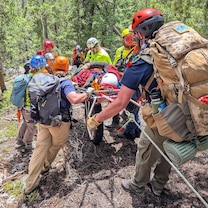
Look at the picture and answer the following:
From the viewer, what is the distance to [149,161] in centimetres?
324

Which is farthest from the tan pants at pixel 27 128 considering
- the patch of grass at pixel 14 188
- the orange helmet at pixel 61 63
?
the orange helmet at pixel 61 63

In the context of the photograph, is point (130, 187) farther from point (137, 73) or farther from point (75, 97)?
point (137, 73)

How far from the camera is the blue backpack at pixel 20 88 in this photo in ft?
15.7

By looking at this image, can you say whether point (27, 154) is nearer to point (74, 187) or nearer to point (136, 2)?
point (74, 187)

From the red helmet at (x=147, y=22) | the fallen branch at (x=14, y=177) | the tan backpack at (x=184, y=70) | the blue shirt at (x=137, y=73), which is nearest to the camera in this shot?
the tan backpack at (x=184, y=70)

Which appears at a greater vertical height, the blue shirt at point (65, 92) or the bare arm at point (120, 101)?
the bare arm at point (120, 101)

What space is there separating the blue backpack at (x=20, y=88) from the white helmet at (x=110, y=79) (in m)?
1.50

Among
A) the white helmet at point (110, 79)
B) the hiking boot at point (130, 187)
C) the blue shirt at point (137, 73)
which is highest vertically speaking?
the blue shirt at point (137, 73)

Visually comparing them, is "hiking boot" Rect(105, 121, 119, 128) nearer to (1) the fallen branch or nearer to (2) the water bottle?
(1) the fallen branch

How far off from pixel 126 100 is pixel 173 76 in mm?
605

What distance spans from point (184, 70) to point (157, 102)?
515mm

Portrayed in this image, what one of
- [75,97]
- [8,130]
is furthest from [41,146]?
[8,130]

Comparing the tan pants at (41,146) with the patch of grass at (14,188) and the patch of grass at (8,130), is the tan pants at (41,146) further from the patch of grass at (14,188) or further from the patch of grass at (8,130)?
the patch of grass at (8,130)

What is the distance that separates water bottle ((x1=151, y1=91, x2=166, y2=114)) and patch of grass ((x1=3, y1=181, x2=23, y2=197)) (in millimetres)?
2993
